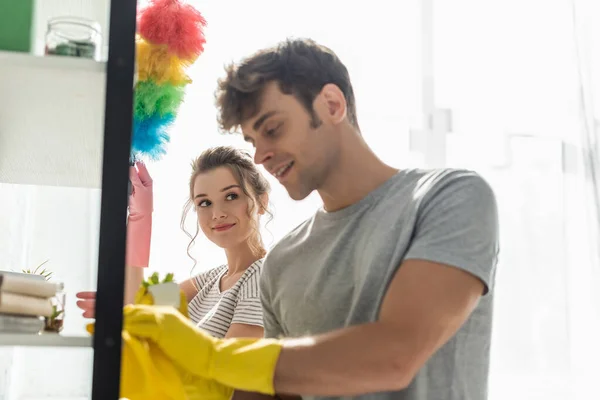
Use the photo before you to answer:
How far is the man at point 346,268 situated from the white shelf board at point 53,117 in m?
0.24

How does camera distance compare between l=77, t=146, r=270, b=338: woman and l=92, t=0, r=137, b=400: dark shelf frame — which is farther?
l=77, t=146, r=270, b=338: woman

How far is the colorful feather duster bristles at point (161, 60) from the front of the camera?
5.41 feet

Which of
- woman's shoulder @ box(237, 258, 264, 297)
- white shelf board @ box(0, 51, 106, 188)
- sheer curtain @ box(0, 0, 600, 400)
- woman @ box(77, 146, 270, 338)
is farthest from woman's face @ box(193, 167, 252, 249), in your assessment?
white shelf board @ box(0, 51, 106, 188)

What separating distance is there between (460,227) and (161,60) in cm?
85

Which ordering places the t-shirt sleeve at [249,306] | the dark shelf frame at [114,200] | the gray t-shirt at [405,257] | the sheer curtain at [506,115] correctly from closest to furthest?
the dark shelf frame at [114,200], the gray t-shirt at [405,257], the t-shirt sleeve at [249,306], the sheer curtain at [506,115]

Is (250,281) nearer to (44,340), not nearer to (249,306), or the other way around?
(249,306)

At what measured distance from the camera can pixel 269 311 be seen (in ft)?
4.61

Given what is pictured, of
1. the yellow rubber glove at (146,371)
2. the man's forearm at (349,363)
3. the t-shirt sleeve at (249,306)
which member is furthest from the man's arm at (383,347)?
the t-shirt sleeve at (249,306)

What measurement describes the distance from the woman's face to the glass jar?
944 millimetres

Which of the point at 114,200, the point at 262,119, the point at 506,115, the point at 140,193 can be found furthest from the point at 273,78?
the point at 506,115

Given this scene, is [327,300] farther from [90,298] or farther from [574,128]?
[574,128]

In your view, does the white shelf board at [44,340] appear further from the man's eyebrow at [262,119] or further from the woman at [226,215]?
the woman at [226,215]

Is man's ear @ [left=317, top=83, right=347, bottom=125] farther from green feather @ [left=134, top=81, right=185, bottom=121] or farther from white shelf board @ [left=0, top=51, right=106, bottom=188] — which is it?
green feather @ [left=134, top=81, right=185, bottom=121]

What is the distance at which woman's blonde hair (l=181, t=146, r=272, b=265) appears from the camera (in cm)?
192
